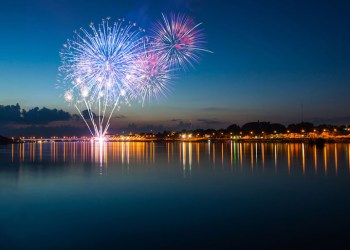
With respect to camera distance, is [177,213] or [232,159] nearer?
[177,213]

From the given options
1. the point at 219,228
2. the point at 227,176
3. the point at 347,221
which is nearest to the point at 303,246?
the point at 219,228

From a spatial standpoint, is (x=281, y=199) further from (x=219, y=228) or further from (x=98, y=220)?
(x=98, y=220)

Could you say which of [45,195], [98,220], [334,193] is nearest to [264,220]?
[98,220]

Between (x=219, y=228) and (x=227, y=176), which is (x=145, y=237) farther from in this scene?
A: (x=227, y=176)

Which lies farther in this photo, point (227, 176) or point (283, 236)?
point (227, 176)

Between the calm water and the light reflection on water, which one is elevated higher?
the calm water

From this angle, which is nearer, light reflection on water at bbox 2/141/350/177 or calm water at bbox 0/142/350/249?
calm water at bbox 0/142/350/249

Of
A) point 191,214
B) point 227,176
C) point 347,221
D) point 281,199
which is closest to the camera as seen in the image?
point 347,221

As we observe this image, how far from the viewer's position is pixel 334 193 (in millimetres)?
15305

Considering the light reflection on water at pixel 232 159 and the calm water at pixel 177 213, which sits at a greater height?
the calm water at pixel 177 213

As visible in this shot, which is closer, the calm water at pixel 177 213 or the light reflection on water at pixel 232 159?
the calm water at pixel 177 213

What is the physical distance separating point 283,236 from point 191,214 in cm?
343

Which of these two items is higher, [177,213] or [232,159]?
[177,213]

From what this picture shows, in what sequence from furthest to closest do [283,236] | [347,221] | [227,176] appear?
[227,176] < [347,221] < [283,236]
